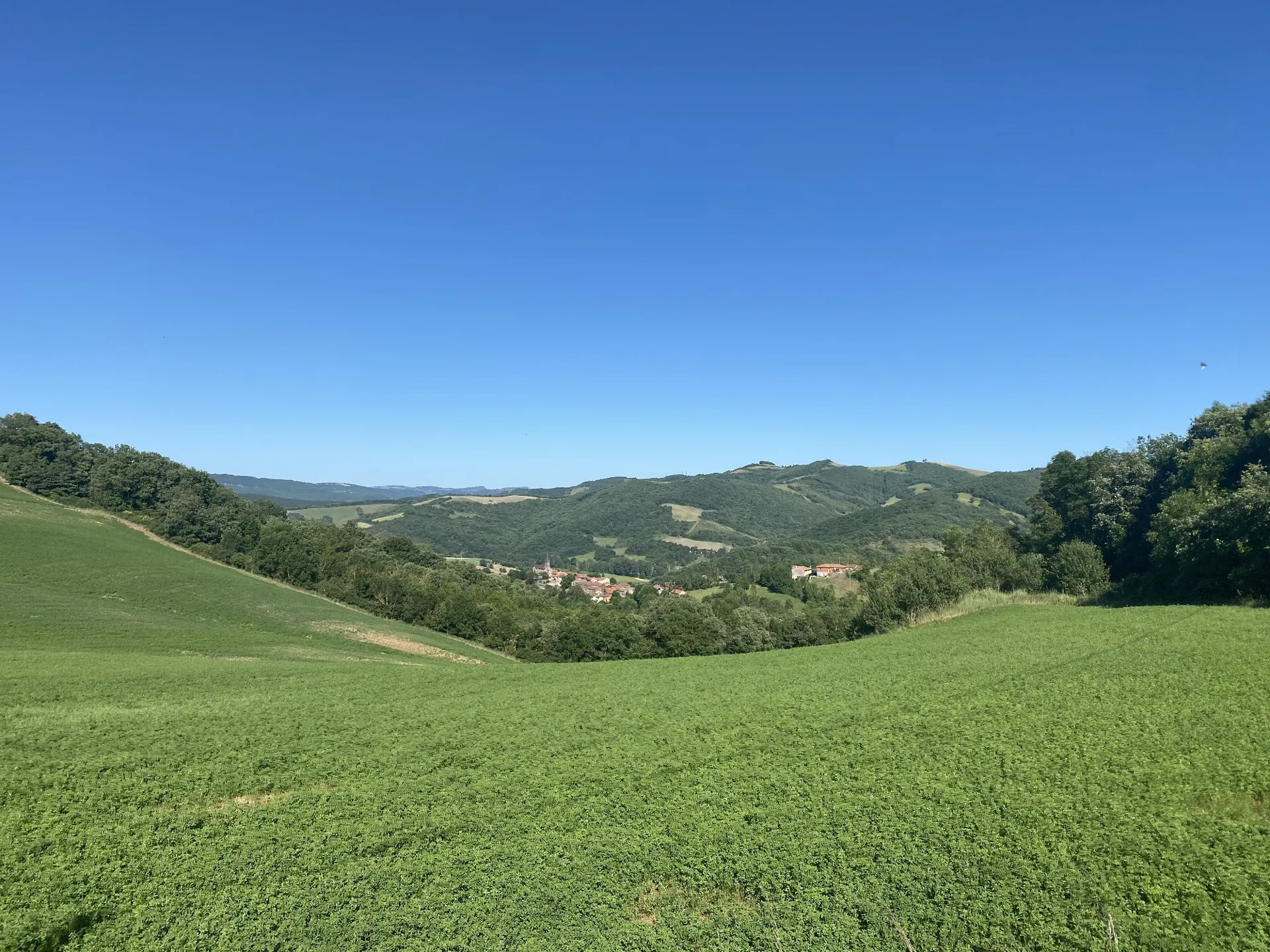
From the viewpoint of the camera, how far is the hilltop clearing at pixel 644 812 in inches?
358

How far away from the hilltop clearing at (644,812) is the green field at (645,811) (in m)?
0.06

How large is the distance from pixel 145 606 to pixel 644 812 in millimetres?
45853

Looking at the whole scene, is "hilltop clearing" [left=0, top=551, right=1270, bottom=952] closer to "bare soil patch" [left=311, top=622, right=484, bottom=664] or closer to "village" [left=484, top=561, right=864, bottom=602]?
"bare soil patch" [left=311, top=622, right=484, bottom=664]

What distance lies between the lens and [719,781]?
45.3ft

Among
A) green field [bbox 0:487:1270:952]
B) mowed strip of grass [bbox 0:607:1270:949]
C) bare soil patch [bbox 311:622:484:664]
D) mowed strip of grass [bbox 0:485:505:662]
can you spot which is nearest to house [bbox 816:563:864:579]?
mowed strip of grass [bbox 0:485:505:662]

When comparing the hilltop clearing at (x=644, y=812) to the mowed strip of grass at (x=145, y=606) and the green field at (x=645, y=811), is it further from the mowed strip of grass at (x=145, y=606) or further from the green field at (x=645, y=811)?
the mowed strip of grass at (x=145, y=606)

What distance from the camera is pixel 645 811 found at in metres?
12.4

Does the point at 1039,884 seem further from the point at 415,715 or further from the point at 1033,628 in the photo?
the point at 1033,628

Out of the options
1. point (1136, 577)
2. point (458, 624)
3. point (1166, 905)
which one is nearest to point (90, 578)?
point (458, 624)

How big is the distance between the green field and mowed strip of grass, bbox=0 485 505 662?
29.7 ft

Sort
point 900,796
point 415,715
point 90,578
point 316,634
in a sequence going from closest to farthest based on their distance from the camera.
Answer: point 900,796 → point 415,715 → point 316,634 → point 90,578

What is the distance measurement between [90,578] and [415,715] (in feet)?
144

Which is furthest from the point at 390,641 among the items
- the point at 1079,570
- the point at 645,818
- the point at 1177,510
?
the point at 1079,570

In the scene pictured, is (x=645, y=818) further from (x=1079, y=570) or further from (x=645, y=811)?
(x=1079, y=570)
